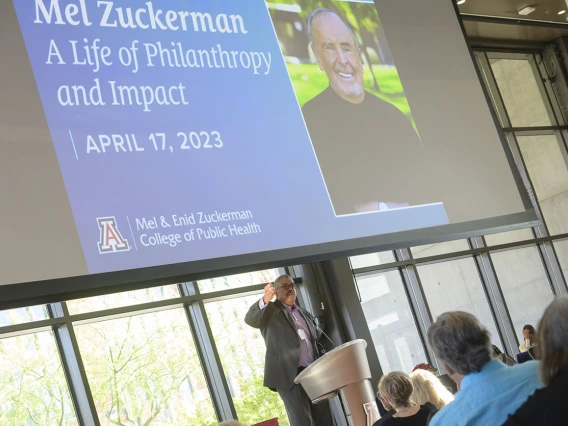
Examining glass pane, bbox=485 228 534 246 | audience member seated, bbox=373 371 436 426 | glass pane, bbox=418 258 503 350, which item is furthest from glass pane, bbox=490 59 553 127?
audience member seated, bbox=373 371 436 426

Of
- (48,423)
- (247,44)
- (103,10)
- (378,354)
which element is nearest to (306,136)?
(247,44)

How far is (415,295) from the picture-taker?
7.91m

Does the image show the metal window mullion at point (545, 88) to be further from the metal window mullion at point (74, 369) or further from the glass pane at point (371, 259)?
the metal window mullion at point (74, 369)

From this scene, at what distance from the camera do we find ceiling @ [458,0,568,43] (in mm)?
8359

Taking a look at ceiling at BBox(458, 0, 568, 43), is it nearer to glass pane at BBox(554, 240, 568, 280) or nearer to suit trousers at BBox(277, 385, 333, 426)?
glass pane at BBox(554, 240, 568, 280)

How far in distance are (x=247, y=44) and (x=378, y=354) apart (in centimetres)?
413

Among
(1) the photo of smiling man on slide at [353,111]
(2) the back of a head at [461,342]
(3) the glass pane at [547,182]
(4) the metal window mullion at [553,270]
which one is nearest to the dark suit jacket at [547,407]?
(2) the back of a head at [461,342]

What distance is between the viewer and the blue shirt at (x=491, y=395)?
1647mm

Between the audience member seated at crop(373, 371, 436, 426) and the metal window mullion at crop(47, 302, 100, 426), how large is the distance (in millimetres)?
2848

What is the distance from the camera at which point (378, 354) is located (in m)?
7.24

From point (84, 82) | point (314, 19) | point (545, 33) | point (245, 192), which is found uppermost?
point (545, 33)

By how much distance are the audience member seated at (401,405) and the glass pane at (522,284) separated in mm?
6155

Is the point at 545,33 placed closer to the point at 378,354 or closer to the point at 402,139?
the point at 378,354

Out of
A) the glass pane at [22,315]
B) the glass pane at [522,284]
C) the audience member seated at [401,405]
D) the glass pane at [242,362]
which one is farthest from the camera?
the glass pane at [522,284]
